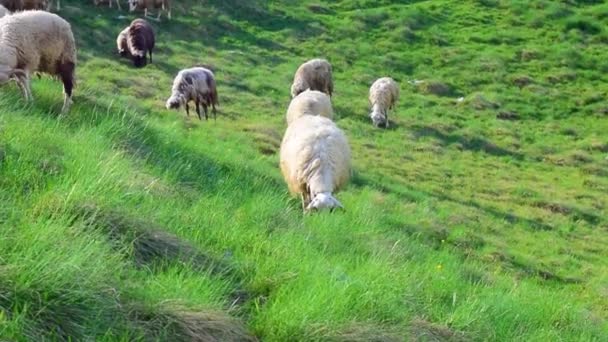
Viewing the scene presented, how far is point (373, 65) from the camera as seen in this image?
3059 cm

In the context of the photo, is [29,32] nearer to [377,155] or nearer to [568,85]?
[377,155]

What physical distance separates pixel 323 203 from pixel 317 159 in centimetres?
119

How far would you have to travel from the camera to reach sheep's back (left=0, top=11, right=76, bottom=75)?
884cm

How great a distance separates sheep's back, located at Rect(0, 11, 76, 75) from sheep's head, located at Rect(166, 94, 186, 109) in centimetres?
961

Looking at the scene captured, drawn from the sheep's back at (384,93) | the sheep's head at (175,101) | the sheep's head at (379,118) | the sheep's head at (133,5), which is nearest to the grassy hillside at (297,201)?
the sheep's head at (379,118)

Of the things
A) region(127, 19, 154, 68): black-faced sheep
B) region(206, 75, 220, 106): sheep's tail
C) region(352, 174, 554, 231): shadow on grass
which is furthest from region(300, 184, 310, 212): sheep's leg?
region(127, 19, 154, 68): black-faced sheep

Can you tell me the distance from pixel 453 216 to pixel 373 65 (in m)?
15.8

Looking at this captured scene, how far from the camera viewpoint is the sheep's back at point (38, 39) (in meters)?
8.84

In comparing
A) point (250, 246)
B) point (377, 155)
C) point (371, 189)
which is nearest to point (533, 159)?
point (377, 155)

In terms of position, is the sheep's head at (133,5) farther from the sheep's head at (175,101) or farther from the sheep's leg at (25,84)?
the sheep's leg at (25,84)

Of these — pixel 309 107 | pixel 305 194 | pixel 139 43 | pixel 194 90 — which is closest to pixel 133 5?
pixel 139 43

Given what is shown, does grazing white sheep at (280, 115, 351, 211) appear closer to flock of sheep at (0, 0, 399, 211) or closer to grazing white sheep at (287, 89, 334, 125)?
flock of sheep at (0, 0, 399, 211)

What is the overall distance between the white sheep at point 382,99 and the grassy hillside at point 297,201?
0.47 meters

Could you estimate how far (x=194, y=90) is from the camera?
782 inches
